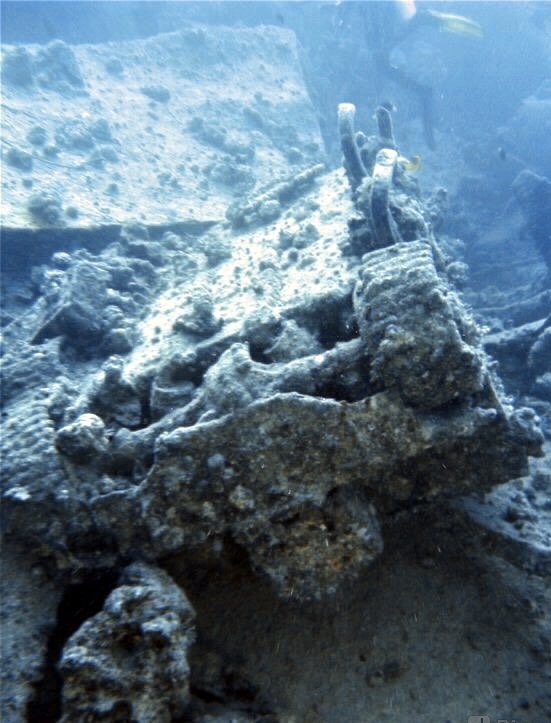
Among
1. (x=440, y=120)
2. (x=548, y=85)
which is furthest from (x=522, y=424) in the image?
(x=548, y=85)

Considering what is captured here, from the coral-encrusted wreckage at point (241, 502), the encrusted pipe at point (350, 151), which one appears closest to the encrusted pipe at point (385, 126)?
the encrusted pipe at point (350, 151)

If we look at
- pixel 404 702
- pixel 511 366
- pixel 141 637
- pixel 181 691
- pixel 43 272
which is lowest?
pixel 404 702

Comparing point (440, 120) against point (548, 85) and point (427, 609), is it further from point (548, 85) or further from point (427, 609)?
point (427, 609)

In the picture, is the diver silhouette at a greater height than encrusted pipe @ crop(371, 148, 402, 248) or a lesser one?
greater

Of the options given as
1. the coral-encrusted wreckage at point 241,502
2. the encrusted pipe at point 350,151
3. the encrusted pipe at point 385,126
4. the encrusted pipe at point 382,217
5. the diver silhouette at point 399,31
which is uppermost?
the diver silhouette at point 399,31

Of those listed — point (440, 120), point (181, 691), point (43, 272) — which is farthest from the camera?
point (440, 120)

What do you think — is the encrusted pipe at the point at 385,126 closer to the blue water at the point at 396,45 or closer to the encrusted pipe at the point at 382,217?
the encrusted pipe at the point at 382,217

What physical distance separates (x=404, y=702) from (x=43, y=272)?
318 inches

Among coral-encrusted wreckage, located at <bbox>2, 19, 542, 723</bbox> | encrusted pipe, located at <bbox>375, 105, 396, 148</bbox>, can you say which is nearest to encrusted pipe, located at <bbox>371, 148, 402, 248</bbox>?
coral-encrusted wreckage, located at <bbox>2, 19, 542, 723</bbox>

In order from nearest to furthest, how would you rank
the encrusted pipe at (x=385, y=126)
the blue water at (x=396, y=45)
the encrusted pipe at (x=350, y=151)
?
A: 1. the encrusted pipe at (x=350, y=151)
2. the encrusted pipe at (x=385, y=126)
3. the blue water at (x=396, y=45)

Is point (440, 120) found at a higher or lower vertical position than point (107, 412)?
higher

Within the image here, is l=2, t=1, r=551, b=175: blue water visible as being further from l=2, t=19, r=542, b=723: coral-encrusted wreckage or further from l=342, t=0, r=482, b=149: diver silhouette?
l=2, t=19, r=542, b=723: coral-encrusted wreckage

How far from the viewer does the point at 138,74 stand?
→ 47.7 ft

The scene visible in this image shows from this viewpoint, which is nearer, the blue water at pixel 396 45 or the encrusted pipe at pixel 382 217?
the encrusted pipe at pixel 382 217
